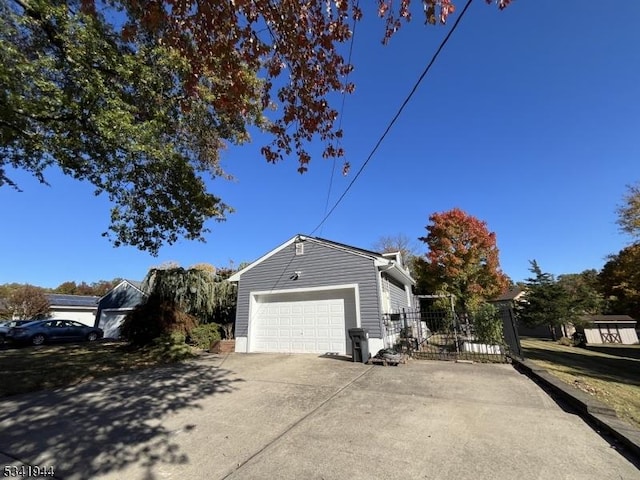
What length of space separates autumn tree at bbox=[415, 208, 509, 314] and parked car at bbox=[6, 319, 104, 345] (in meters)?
22.9

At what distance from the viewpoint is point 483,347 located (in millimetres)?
9961

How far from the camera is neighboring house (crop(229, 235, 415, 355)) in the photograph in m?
10.7

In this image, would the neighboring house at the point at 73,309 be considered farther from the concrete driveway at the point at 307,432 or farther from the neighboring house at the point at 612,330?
the neighboring house at the point at 612,330

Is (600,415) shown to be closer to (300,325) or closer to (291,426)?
(291,426)

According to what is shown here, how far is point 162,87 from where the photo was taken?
8047 mm

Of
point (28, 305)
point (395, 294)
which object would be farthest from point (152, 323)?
point (28, 305)

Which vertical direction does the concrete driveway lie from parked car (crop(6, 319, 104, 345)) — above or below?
below

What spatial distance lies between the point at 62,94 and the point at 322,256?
8.59 meters

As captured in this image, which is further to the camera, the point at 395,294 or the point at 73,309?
the point at 73,309

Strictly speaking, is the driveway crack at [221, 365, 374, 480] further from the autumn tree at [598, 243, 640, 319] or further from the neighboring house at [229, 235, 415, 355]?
the autumn tree at [598, 243, 640, 319]

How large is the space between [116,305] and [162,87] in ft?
68.7

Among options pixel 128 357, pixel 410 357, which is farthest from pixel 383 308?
pixel 128 357

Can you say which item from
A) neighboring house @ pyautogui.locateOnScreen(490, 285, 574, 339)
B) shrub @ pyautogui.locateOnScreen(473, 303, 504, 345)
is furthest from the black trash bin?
neighboring house @ pyautogui.locateOnScreen(490, 285, 574, 339)

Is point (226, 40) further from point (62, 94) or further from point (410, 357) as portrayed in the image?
point (410, 357)
